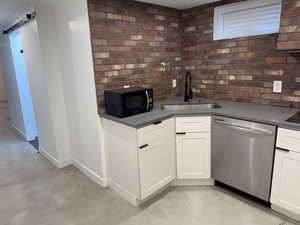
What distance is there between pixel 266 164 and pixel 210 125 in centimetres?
63

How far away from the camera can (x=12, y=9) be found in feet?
9.27

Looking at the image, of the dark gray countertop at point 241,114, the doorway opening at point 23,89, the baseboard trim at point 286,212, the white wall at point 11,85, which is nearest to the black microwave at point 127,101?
the dark gray countertop at point 241,114

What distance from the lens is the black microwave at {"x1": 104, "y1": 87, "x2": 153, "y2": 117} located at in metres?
2.07

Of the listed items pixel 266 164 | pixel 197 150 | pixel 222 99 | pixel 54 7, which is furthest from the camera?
pixel 222 99

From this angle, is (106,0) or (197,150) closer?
(106,0)

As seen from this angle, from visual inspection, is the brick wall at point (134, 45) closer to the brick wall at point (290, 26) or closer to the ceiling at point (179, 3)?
the ceiling at point (179, 3)

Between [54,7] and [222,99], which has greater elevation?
[54,7]

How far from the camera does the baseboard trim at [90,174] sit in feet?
8.28

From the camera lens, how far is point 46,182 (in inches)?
105

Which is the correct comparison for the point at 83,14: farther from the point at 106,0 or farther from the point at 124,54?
the point at 124,54

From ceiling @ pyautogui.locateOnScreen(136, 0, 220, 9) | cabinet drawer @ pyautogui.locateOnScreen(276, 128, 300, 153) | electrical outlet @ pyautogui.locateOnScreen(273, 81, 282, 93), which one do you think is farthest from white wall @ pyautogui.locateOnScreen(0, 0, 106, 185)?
electrical outlet @ pyautogui.locateOnScreen(273, 81, 282, 93)

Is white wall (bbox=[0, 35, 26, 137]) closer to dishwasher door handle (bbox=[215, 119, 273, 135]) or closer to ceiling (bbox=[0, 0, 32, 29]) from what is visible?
ceiling (bbox=[0, 0, 32, 29])

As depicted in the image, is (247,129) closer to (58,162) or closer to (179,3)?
(179,3)

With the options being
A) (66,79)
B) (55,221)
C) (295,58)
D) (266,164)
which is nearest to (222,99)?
(295,58)
